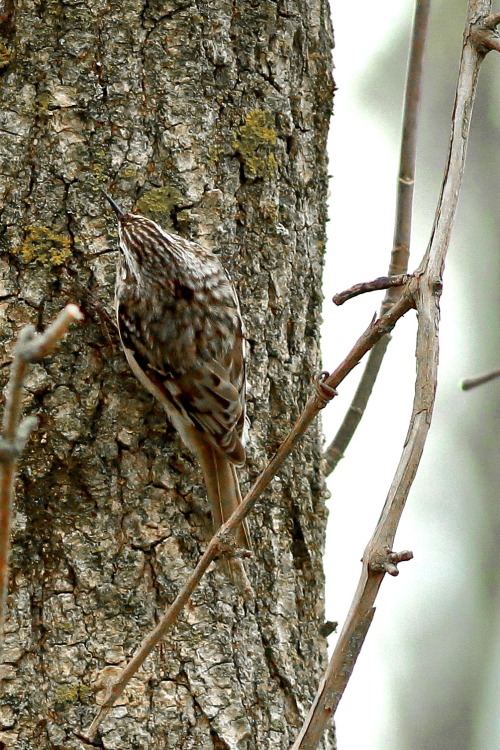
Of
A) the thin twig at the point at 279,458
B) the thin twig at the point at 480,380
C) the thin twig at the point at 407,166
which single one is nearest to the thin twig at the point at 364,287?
the thin twig at the point at 279,458

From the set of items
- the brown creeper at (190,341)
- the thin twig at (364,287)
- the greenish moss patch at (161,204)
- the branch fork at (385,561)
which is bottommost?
the branch fork at (385,561)

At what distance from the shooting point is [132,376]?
256cm

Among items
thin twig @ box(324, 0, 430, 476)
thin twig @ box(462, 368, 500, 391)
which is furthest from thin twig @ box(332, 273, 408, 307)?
thin twig @ box(324, 0, 430, 476)

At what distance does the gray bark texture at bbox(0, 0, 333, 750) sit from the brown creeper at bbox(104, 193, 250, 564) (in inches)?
1.6

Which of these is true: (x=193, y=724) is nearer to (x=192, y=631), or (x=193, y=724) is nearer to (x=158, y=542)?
(x=192, y=631)

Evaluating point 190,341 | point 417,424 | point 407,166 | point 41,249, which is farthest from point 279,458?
point 407,166

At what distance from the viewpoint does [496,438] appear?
8.55 m

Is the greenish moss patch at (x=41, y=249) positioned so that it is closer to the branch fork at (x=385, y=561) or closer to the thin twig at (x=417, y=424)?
the thin twig at (x=417, y=424)

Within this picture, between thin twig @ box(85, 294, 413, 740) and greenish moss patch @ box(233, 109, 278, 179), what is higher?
greenish moss patch @ box(233, 109, 278, 179)

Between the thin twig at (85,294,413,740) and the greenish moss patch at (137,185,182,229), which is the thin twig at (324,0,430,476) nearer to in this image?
the greenish moss patch at (137,185,182,229)

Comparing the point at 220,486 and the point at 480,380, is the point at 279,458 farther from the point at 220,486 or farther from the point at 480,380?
the point at 220,486

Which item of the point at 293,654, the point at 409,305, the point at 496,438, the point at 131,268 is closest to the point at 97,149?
the point at 131,268

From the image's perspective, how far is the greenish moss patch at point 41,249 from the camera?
249 cm

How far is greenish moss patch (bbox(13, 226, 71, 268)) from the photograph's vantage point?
2486mm
